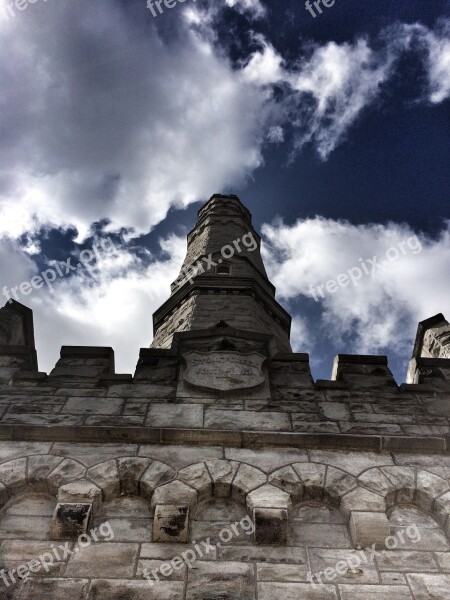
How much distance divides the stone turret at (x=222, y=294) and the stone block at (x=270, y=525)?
3.33 m

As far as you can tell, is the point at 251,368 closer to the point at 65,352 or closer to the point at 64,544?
the point at 65,352

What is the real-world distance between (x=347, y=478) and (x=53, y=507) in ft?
7.41

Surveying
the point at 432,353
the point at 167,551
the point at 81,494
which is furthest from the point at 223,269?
the point at 167,551

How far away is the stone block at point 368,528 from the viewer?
12.7 feet

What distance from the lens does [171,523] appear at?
395 centimetres

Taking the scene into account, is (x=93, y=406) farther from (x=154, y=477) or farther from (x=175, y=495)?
(x=175, y=495)

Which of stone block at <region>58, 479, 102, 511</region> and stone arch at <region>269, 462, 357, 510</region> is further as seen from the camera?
stone arch at <region>269, 462, 357, 510</region>

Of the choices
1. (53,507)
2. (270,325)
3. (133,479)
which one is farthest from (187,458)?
(270,325)

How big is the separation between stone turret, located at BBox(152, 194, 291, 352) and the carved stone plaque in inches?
45.4

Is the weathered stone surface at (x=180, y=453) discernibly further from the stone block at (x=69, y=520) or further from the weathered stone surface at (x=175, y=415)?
the stone block at (x=69, y=520)

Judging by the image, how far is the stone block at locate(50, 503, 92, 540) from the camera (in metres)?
3.88

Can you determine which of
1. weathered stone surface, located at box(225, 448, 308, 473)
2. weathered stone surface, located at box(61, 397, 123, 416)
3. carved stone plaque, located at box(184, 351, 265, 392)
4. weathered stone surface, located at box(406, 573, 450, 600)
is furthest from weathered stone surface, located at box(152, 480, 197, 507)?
weathered stone surface, located at box(406, 573, 450, 600)

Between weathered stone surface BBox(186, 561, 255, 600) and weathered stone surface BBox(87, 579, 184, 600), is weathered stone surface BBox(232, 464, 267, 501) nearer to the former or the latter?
weathered stone surface BBox(186, 561, 255, 600)

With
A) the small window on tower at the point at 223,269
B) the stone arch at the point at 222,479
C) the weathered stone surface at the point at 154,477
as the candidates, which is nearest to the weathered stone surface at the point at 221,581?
the stone arch at the point at 222,479
